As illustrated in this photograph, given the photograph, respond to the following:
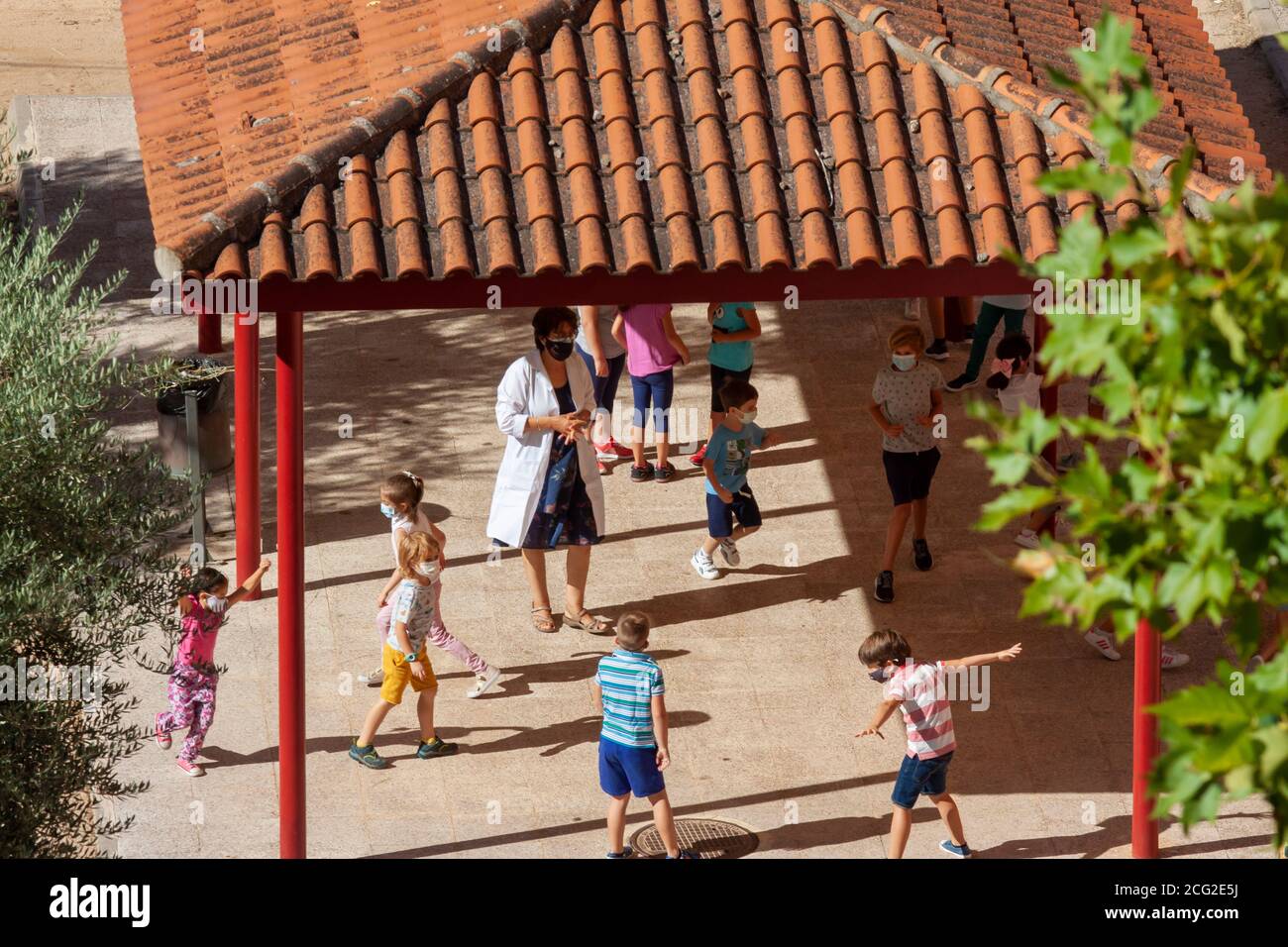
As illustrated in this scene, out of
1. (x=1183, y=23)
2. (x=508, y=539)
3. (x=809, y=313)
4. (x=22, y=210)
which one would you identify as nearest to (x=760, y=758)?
(x=508, y=539)

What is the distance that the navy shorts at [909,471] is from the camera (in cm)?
1036

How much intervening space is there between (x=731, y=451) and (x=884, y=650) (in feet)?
8.60

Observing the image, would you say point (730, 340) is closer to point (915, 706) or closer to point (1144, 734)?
point (915, 706)

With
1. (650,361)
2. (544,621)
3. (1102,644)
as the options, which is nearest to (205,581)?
(544,621)

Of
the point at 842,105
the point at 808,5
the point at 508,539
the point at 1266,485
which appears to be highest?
the point at 808,5

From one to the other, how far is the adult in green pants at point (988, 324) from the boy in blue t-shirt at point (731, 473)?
2526 millimetres

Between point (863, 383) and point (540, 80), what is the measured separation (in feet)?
17.7

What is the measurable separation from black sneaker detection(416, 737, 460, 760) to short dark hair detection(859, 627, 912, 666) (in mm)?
2424

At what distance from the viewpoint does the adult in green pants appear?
1232 cm

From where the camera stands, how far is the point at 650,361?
11.6m

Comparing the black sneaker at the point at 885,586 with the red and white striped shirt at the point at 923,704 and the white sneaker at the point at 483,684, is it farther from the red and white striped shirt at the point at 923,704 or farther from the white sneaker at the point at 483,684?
the red and white striped shirt at the point at 923,704

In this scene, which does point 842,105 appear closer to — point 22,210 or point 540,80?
point 540,80

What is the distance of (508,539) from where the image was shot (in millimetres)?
9922
